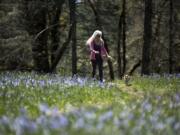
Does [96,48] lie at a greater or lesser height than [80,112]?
lesser

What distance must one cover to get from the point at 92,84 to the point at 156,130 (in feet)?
27.0

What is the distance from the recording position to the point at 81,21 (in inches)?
1299

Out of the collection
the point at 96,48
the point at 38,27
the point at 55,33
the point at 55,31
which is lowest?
the point at 55,33

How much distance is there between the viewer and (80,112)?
6473 mm

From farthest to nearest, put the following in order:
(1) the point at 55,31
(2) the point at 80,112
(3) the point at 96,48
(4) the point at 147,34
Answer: (1) the point at 55,31 → (4) the point at 147,34 → (3) the point at 96,48 → (2) the point at 80,112

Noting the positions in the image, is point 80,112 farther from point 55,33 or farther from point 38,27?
point 55,33

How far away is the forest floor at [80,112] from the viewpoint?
223 inches

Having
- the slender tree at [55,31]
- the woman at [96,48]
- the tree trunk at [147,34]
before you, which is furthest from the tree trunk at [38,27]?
the woman at [96,48]

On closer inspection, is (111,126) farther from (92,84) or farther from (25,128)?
(92,84)

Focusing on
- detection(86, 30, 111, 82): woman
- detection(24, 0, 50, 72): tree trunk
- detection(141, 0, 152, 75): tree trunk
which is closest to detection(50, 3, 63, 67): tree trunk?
detection(24, 0, 50, 72): tree trunk

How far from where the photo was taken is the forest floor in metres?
5.66

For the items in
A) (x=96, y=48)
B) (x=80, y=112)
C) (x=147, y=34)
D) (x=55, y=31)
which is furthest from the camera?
(x=55, y=31)

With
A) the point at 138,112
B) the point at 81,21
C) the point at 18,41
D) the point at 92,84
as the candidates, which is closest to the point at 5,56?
the point at 18,41

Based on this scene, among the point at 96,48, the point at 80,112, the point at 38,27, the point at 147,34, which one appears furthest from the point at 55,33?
the point at 80,112
